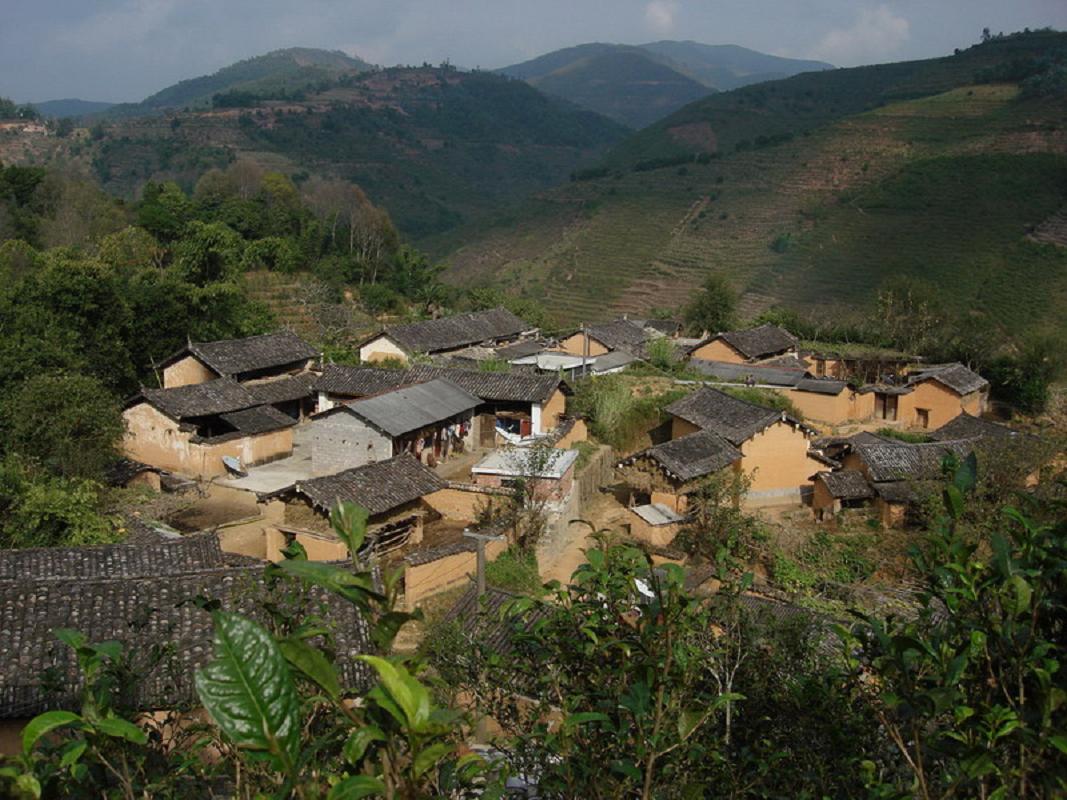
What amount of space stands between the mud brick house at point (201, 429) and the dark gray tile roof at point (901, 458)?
42.8 feet

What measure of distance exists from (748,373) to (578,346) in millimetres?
6138

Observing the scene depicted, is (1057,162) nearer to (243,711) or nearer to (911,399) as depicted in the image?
(911,399)

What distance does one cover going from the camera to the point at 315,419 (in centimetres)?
1877

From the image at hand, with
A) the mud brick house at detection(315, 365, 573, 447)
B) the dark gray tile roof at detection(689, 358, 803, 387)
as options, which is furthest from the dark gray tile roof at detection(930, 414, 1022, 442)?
the mud brick house at detection(315, 365, 573, 447)

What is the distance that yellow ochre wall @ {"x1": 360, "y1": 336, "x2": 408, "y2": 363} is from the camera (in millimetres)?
26891

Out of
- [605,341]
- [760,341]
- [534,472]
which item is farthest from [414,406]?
[760,341]

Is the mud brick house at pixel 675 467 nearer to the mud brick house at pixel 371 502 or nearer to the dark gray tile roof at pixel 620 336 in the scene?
the mud brick house at pixel 371 502

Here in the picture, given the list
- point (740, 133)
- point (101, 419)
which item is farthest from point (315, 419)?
point (740, 133)

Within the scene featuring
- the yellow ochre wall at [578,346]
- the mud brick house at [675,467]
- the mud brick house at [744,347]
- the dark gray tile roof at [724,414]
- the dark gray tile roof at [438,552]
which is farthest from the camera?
the yellow ochre wall at [578,346]

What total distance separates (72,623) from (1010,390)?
92.4 ft

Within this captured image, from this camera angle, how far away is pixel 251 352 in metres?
23.7

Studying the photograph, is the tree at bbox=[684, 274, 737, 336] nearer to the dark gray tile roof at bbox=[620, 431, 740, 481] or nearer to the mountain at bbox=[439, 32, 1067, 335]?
the mountain at bbox=[439, 32, 1067, 335]

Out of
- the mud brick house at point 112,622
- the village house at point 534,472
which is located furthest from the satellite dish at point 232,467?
the mud brick house at point 112,622

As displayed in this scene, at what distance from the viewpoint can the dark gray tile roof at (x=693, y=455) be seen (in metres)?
17.9
